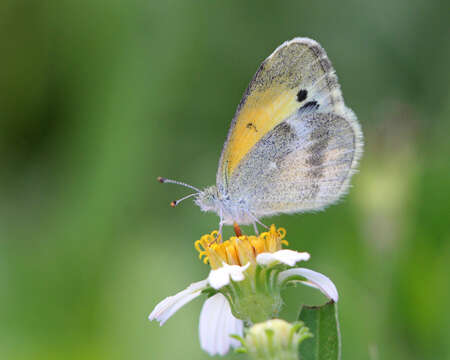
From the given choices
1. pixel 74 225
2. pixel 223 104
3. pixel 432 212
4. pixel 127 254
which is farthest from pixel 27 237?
pixel 432 212

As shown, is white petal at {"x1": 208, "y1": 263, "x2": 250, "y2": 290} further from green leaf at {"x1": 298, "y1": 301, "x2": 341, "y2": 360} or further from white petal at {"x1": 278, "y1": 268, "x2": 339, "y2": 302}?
green leaf at {"x1": 298, "y1": 301, "x2": 341, "y2": 360}

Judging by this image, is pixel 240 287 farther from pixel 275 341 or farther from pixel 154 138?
pixel 154 138

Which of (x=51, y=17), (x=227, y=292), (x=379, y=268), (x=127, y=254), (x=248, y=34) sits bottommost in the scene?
(x=227, y=292)

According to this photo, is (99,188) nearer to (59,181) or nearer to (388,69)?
(59,181)

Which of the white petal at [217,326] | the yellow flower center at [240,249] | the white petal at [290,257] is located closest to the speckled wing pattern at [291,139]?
the yellow flower center at [240,249]

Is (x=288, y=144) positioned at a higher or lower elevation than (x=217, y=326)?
higher

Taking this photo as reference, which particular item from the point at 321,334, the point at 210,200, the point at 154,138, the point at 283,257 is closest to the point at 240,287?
the point at 283,257

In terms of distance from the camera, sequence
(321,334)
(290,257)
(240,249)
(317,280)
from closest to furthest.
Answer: (321,334)
(290,257)
(317,280)
(240,249)
